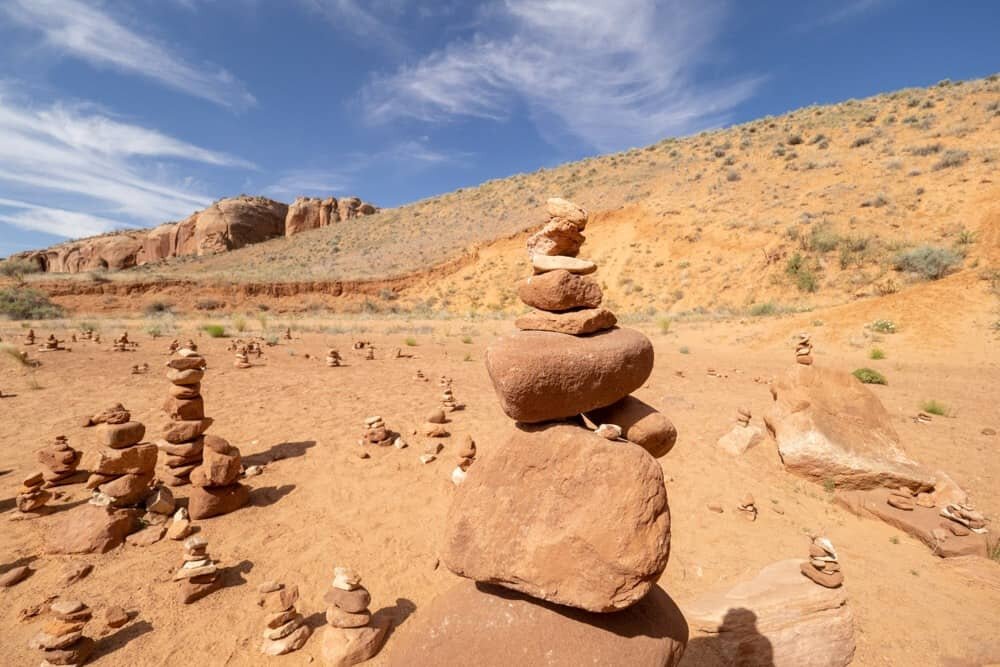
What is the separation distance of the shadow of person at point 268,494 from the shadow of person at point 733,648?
5856mm

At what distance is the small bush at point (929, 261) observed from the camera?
62.0ft

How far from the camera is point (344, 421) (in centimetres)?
991

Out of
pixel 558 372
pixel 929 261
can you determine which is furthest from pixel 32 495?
pixel 929 261

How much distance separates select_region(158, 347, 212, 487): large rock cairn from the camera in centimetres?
679

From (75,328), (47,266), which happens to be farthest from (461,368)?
(47,266)

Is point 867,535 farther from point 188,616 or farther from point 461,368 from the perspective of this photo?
point 461,368

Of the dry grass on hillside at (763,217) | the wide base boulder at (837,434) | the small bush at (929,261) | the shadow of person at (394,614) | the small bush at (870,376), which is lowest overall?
the shadow of person at (394,614)

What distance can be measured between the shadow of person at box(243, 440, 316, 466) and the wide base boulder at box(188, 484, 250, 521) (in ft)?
4.19

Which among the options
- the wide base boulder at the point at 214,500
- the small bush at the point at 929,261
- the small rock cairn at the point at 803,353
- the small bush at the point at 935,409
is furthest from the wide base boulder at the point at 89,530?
the small bush at the point at 929,261

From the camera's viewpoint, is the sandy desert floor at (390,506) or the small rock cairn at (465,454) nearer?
the sandy desert floor at (390,506)

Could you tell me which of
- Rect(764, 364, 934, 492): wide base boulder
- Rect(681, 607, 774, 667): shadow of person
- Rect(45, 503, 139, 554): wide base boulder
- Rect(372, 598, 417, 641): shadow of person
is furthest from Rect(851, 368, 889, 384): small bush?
Rect(45, 503, 139, 554): wide base boulder

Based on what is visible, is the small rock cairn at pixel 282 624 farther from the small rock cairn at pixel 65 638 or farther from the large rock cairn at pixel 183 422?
the large rock cairn at pixel 183 422

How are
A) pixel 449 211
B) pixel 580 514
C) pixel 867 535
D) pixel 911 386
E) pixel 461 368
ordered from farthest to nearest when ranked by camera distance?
pixel 449 211
pixel 461 368
pixel 911 386
pixel 867 535
pixel 580 514

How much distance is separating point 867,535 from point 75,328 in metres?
29.9
